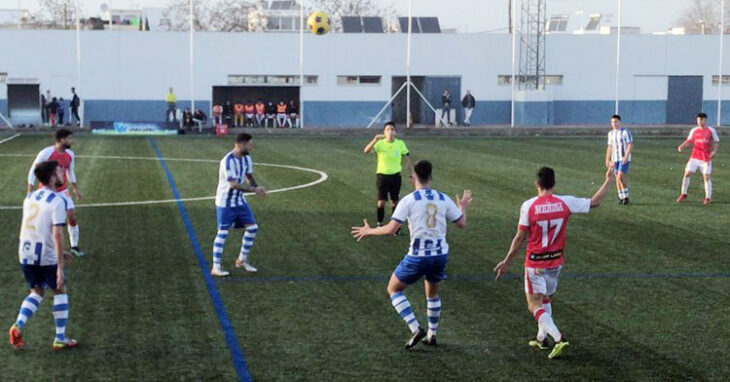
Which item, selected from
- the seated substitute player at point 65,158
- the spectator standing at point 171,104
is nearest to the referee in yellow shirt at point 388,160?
the seated substitute player at point 65,158

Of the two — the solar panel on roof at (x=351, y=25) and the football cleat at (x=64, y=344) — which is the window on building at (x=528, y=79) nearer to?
the solar panel on roof at (x=351, y=25)

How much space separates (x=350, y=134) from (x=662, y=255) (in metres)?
38.2

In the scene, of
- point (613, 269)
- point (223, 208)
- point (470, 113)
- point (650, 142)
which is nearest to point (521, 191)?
point (613, 269)

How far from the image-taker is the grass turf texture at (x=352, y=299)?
1065cm

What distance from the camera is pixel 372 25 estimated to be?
63938mm

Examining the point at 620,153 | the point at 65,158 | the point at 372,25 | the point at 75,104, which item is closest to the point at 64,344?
the point at 65,158

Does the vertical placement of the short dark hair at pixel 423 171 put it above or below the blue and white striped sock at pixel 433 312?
above

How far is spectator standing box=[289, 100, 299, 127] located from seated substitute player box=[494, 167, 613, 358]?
1957 inches

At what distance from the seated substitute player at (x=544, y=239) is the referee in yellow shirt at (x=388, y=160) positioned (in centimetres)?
874

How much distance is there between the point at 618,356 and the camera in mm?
11031

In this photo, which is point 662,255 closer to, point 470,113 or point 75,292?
point 75,292

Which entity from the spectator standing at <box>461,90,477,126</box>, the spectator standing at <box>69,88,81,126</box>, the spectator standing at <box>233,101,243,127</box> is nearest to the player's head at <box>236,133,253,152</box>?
the spectator standing at <box>69,88,81,126</box>

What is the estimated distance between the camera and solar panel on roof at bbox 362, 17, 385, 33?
6366cm

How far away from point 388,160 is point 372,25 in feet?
148
